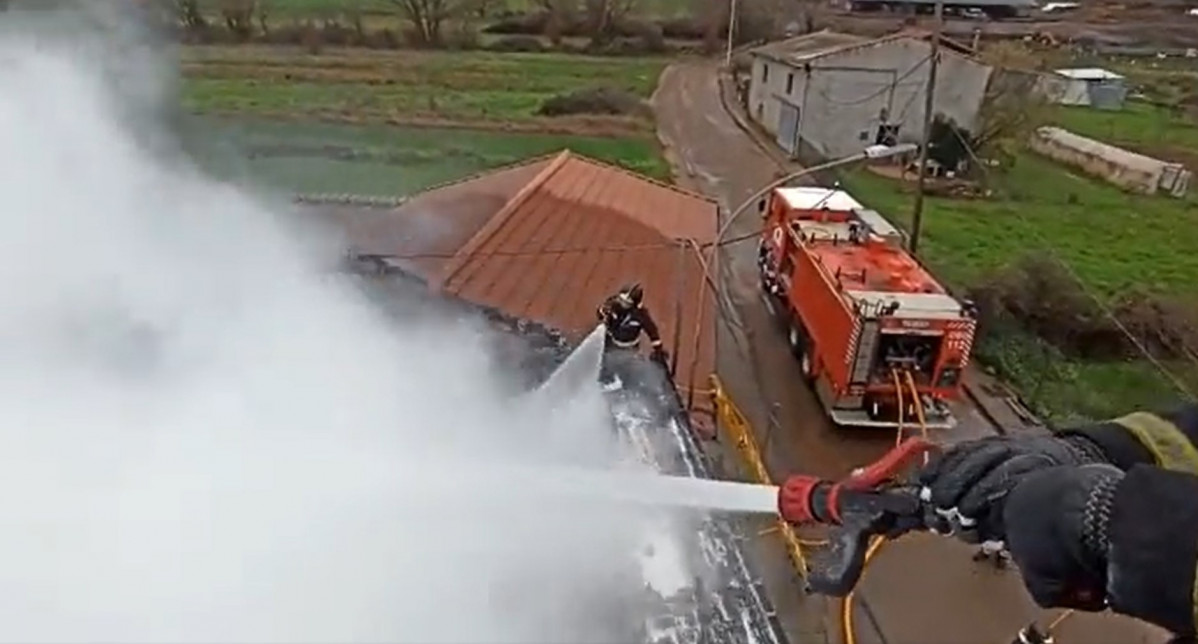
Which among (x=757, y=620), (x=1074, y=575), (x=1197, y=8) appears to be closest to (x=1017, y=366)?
(x=757, y=620)

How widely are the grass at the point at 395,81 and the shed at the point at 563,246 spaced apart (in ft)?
25.0

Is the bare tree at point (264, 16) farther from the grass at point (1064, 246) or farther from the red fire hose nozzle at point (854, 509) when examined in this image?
the red fire hose nozzle at point (854, 509)

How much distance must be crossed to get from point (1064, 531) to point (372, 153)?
66.7 ft

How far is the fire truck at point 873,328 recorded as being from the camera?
10.9 metres

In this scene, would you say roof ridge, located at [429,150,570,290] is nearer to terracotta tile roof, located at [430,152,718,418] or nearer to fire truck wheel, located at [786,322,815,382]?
terracotta tile roof, located at [430,152,718,418]

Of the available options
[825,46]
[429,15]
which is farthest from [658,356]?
[429,15]

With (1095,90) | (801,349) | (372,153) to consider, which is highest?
(801,349)

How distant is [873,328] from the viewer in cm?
1087

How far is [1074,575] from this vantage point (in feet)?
7.53

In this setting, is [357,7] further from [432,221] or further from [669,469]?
[669,469]

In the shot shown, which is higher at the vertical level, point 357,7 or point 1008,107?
point 357,7

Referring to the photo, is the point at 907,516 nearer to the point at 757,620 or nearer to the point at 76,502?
the point at 757,620

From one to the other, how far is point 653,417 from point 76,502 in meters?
3.08

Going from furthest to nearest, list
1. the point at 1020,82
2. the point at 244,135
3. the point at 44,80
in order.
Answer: the point at 1020,82, the point at 244,135, the point at 44,80
